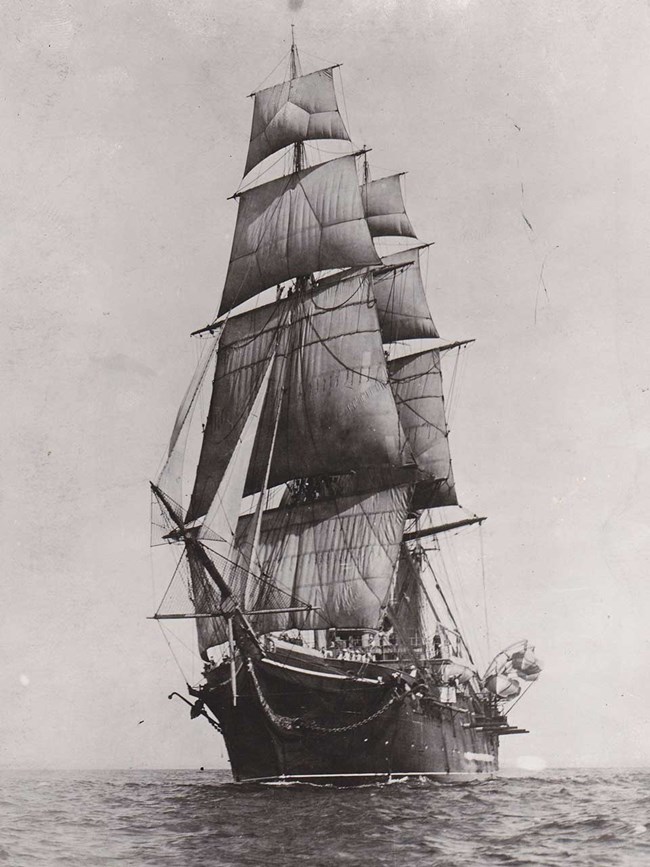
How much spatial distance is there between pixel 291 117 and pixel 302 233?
17.9ft

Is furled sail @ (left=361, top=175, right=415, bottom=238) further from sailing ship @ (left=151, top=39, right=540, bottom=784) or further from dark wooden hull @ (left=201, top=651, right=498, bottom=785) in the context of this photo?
dark wooden hull @ (left=201, top=651, right=498, bottom=785)

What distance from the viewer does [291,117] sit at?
41312 mm

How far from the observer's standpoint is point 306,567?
37.5 metres

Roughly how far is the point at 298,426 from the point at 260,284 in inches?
263

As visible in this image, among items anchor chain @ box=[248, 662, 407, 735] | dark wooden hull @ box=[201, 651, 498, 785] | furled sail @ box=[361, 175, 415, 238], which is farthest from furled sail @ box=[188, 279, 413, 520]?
furled sail @ box=[361, 175, 415, 238]

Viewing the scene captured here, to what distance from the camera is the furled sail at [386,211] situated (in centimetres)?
5075

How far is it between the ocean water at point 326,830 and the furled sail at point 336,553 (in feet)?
27.9

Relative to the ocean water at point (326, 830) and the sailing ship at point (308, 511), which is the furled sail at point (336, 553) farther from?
the ocean water at point (326, 830)

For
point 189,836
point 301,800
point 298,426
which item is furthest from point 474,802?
point 298,426

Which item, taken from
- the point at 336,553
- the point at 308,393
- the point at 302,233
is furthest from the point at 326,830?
the point at 302,233

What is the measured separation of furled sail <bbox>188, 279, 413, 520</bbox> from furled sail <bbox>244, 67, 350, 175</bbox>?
6799mm

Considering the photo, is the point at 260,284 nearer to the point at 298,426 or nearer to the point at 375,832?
the point at 298,426

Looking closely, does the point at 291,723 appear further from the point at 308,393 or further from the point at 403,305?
the point at 403,305

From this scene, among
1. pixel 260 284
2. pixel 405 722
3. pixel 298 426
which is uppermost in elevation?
pixel 260 284
